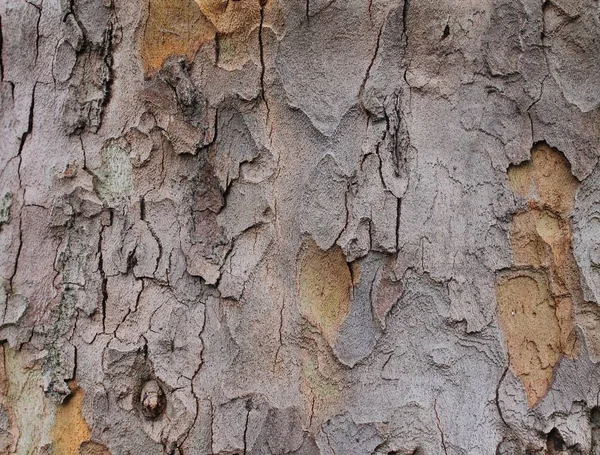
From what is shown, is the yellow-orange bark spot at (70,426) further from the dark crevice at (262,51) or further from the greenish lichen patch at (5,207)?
the dark crevice at (262,51)

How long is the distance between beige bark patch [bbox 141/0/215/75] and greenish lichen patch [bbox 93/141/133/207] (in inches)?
5.2

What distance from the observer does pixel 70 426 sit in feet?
2.88

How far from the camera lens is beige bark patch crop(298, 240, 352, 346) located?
33.5 inches

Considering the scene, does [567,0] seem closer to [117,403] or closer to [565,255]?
[565,255]

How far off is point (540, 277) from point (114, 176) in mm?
662

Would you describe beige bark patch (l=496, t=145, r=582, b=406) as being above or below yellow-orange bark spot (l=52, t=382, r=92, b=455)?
above

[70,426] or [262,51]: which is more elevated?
[262,51]

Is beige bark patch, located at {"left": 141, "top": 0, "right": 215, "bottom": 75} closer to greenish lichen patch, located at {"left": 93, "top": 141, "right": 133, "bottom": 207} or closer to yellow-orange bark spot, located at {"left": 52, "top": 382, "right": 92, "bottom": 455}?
greenish lichen patch, located at {"left": 93, "top": 141, "right": 133, "bottom": 207}

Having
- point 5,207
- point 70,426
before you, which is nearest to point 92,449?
point 70,426

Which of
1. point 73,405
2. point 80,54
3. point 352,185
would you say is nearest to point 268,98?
point 352,185

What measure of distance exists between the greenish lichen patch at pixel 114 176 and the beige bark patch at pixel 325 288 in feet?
0.97

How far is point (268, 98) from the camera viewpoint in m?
0.86

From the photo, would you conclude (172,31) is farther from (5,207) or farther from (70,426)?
(70,426)

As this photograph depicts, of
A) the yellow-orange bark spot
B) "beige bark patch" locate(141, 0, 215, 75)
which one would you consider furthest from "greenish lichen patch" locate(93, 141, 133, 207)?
the yellow-orange bark spot
